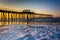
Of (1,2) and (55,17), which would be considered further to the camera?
(1,2)

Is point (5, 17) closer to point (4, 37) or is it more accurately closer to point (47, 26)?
point (4, 37)

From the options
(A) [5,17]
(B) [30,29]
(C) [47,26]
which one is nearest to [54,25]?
(C) [47,26]

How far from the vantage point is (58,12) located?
1.60 metres

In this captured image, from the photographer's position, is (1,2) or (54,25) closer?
(54,25)

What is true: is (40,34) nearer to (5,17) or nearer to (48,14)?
(48,14)

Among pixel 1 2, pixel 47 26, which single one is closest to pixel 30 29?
pixel 47 26

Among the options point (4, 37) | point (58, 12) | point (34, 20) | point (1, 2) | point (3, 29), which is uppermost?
point (1, 2)

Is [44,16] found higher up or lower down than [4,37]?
higher up

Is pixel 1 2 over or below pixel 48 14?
over

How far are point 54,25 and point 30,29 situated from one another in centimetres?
37

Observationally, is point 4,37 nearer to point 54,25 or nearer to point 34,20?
point 34,20

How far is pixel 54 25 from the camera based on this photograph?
161cm

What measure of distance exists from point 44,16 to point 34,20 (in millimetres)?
167

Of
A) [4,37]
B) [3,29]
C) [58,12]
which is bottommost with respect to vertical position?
[4,37]
